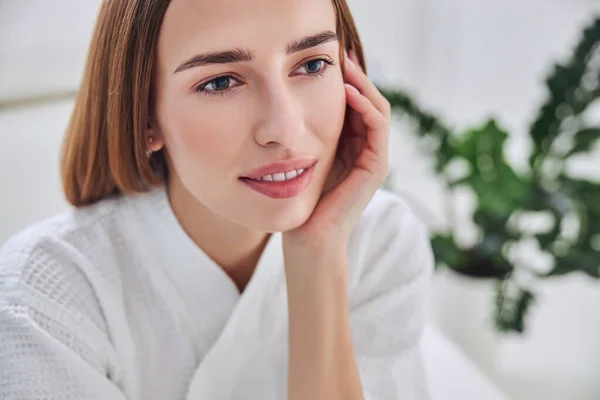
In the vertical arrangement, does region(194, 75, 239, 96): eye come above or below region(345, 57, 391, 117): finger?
above

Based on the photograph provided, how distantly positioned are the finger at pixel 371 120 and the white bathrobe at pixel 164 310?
0.63ft

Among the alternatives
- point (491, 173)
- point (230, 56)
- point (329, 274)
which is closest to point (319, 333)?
point (329, 274)

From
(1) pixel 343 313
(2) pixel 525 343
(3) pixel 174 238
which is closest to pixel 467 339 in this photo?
(2) pixel 525 343

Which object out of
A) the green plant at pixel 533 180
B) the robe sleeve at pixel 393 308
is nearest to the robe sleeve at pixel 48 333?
the robe sleeve at pixel 393 308

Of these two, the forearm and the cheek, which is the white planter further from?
the cheek

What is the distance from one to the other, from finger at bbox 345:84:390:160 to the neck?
24 cm

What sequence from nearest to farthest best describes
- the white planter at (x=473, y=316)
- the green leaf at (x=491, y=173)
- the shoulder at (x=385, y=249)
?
1. the shoulder at (x=385, y=249)
2. the green leaf at (x=491, y=173)
3. the white planter at (x=473, y=316)

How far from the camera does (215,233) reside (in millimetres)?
995

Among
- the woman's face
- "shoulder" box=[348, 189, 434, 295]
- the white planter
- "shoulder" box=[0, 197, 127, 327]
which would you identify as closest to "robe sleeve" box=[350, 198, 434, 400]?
"shoulder" box=[348, 189, 434, 295]

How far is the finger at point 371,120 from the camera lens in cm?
90

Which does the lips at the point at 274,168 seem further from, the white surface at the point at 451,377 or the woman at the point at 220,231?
the white surface at the point at 451,377

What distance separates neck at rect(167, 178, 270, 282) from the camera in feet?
3.22

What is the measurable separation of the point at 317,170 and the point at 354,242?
287mm

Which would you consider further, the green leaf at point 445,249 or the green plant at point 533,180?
the green leaf at point 445,249
